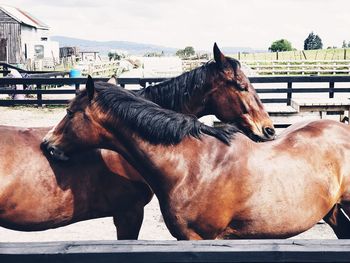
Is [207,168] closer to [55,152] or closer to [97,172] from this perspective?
[97,172]

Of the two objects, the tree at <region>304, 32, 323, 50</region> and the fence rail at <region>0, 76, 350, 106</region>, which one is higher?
the tree at <region>304, 32, 323, 50</region>

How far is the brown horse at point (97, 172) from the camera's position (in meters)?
3.35

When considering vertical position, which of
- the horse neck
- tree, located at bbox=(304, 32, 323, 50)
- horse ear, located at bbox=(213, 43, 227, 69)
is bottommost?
the horse neck

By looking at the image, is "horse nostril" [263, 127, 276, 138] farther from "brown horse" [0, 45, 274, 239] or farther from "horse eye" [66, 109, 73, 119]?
"horse eye" [66, 109, 73, 119]

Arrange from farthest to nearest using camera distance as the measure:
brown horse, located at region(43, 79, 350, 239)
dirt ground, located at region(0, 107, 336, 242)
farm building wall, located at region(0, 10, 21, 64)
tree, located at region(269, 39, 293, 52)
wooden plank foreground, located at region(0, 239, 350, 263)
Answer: tree, located at region(269, 39, 293, 52) → farm building wall, located at region(0, 10, 21, 64) → dirt ground, located at region(0, 107, 336, 242) → brown horse, located at region(43, 79, 350, 239) → wooden plank foreground, located at region(0, 239, 350, 263)

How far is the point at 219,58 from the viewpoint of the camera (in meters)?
3.96

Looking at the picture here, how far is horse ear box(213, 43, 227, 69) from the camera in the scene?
392 cm

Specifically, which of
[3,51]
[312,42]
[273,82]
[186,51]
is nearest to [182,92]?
[273,82]

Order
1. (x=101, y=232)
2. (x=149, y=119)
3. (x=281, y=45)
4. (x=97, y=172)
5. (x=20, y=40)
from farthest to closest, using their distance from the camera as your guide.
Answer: (x=281, y=45)
(x=20, y=40)
(x=101, y=232)
(x=97, y=172)
(x=149, y=119)

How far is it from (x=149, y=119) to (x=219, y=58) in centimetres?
119

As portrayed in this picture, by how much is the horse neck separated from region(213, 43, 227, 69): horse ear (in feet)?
0.42

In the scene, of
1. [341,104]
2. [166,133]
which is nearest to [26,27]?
[341,104]

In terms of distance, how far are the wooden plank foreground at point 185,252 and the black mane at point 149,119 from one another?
138cm

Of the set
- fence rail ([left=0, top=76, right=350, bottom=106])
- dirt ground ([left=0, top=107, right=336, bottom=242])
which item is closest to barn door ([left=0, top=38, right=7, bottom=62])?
fence rail ([left=0, top=76, right=350, bottom=106])
